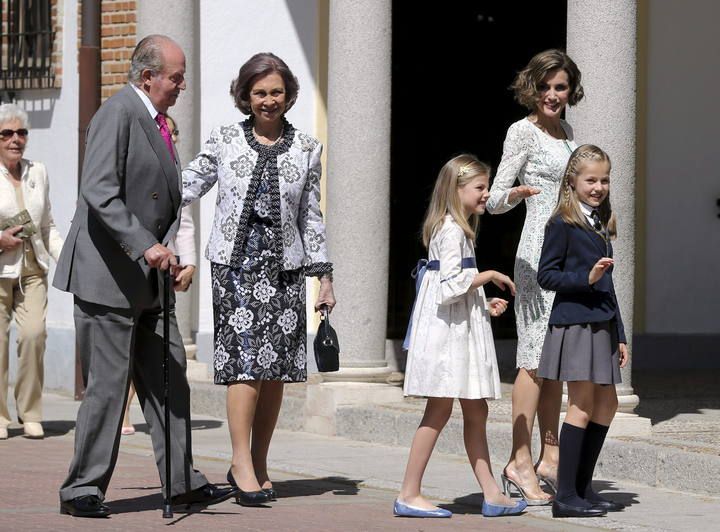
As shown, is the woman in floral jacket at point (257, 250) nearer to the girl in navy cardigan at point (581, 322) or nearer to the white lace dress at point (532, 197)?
the white lace dress at point (532, 197)

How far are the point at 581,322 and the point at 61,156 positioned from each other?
7.41m

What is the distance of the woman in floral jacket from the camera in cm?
765

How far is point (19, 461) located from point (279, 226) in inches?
100

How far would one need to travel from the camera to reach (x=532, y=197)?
26.0 feet

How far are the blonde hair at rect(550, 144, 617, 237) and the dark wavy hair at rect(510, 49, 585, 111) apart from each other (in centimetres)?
48

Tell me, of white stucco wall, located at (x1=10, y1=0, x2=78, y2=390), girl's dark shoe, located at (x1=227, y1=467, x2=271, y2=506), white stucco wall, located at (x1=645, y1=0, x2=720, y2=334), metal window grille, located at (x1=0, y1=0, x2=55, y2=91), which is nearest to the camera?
girl's dark shoe, located at (x1=227, y1=467, x2=271, y2=506)

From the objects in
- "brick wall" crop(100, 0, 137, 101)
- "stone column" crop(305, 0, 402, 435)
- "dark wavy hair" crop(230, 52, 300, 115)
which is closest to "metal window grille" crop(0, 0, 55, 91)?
"brick wall" crop(100, 0, 137, 101)

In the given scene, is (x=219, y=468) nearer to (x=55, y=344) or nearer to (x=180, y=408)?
(x=180, y=408)

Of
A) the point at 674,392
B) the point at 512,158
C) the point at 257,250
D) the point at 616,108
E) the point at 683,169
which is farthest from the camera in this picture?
the point at 683,169

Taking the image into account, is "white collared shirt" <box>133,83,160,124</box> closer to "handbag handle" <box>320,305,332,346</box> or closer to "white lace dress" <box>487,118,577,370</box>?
"handbag handle" <box>320,305,332,346</box>

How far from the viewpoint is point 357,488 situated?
8.46m

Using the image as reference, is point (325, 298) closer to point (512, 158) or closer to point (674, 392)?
point (512, 158)

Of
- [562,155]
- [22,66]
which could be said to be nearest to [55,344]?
[22,66]

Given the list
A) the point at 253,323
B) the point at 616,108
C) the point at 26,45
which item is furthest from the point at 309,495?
the point at 26,45
